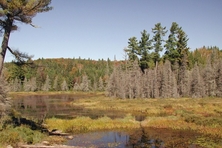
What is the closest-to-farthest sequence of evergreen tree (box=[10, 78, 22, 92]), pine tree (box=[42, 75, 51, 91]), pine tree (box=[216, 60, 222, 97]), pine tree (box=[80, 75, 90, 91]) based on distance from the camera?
pine tree (box=[216, 60, 222, 97]) → evergreen tree (box=[10, 78, 22, 92]) → pine tree (box=[42, 75, 51, 91]) → pine tree (box=[80, 75, 90, 91])

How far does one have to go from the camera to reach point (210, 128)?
75.3 ft

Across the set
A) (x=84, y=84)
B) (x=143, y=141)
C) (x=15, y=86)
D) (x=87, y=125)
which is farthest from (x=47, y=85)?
(x=143, y=141)

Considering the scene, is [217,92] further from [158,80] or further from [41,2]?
[41,2]

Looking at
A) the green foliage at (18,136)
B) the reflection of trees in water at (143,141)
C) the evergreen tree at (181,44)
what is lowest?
the reflection of trees in water at (143,141)

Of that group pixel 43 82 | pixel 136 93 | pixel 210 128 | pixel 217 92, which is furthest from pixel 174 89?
pixel 43 82

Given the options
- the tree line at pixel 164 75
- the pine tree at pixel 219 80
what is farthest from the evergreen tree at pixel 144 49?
the pine tree at pixel 219 80

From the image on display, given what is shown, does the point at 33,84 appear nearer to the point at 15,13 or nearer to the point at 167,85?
the point at 167,85

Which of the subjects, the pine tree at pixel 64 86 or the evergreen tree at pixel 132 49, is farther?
the pine tree at pixel 64 86

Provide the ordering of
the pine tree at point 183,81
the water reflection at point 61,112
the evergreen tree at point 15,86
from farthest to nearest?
1. the evergreen tree at point 15,86
2. the pine tree at point 183,81
3. the water reflection at point 61,112

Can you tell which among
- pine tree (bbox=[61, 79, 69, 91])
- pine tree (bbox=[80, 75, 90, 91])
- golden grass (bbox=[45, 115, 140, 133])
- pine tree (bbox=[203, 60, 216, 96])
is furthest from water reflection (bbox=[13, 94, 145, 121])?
pine tree (bbox=[80, 75, 90, 91])

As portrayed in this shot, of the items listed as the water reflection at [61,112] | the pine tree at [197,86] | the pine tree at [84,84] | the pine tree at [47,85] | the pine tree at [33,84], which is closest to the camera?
the water reflection at [61,112]

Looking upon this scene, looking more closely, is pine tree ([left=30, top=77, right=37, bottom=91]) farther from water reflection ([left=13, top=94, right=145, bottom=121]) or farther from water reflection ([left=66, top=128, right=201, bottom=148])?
water reflection ([left=66, top=128, right=201, bottom=148])

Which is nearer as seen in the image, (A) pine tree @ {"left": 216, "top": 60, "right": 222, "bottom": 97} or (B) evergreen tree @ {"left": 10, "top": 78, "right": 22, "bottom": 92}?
(A) pine tree @ {"left": 216, "top": 60, "right": 222, "bottom": 97}

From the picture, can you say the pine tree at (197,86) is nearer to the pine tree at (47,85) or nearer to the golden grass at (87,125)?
the golden grass at (87,125)
